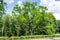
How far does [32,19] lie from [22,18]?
1.36m

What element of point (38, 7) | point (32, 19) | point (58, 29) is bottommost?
point (58, 29)

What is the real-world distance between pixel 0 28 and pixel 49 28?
6525 millimetres

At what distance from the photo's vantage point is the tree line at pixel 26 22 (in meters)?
21.8

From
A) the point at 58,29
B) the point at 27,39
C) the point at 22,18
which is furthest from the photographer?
the point at 58,29

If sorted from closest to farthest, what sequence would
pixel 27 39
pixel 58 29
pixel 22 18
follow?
pixel 27 39, pixel 22 18, pixel 58 29

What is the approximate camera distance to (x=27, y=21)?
881 inches

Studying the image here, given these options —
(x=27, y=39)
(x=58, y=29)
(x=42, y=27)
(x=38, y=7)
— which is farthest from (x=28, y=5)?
(x=58, y=29)

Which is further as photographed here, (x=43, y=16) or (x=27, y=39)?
(x=43, y=16)

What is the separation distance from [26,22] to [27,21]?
0.26 meters

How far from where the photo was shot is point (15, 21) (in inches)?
866

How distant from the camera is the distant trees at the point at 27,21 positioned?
21859 mm

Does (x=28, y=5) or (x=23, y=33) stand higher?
(x=28, y=5)

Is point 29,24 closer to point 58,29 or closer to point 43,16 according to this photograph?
point 43,16

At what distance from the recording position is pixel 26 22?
22.2 m
